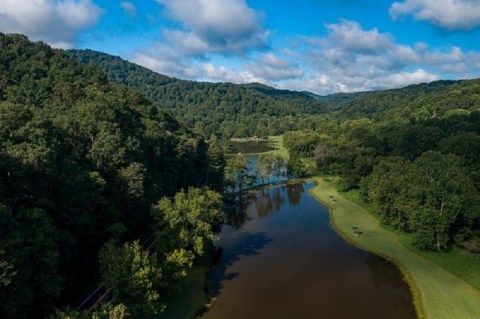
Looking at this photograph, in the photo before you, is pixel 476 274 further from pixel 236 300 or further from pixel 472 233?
pixel 236 300

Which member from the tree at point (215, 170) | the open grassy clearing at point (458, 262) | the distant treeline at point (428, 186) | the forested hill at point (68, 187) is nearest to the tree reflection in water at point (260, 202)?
the tree at point (215, 170)

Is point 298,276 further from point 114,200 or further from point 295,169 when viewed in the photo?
point 295,169

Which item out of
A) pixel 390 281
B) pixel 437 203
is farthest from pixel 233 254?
pixel 437 203

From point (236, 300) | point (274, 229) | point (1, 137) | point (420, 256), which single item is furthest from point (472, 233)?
point (1, 137)

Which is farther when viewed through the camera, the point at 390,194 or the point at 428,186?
the point at 390,194

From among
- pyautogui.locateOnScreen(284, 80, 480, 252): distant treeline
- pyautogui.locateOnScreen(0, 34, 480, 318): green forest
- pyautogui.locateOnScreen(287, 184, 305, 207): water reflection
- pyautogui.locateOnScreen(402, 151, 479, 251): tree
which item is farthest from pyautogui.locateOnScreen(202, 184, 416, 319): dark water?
pyautogui.locateOnScreen(287, 184, 305, 207): water reflection

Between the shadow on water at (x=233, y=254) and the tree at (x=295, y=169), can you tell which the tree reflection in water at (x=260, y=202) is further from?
the tree at (x=295, y=169)

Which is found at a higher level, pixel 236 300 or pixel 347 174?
pixel 347 174

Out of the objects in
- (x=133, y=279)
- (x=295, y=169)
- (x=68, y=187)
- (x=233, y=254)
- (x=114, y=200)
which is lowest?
(x=233, y=254)
